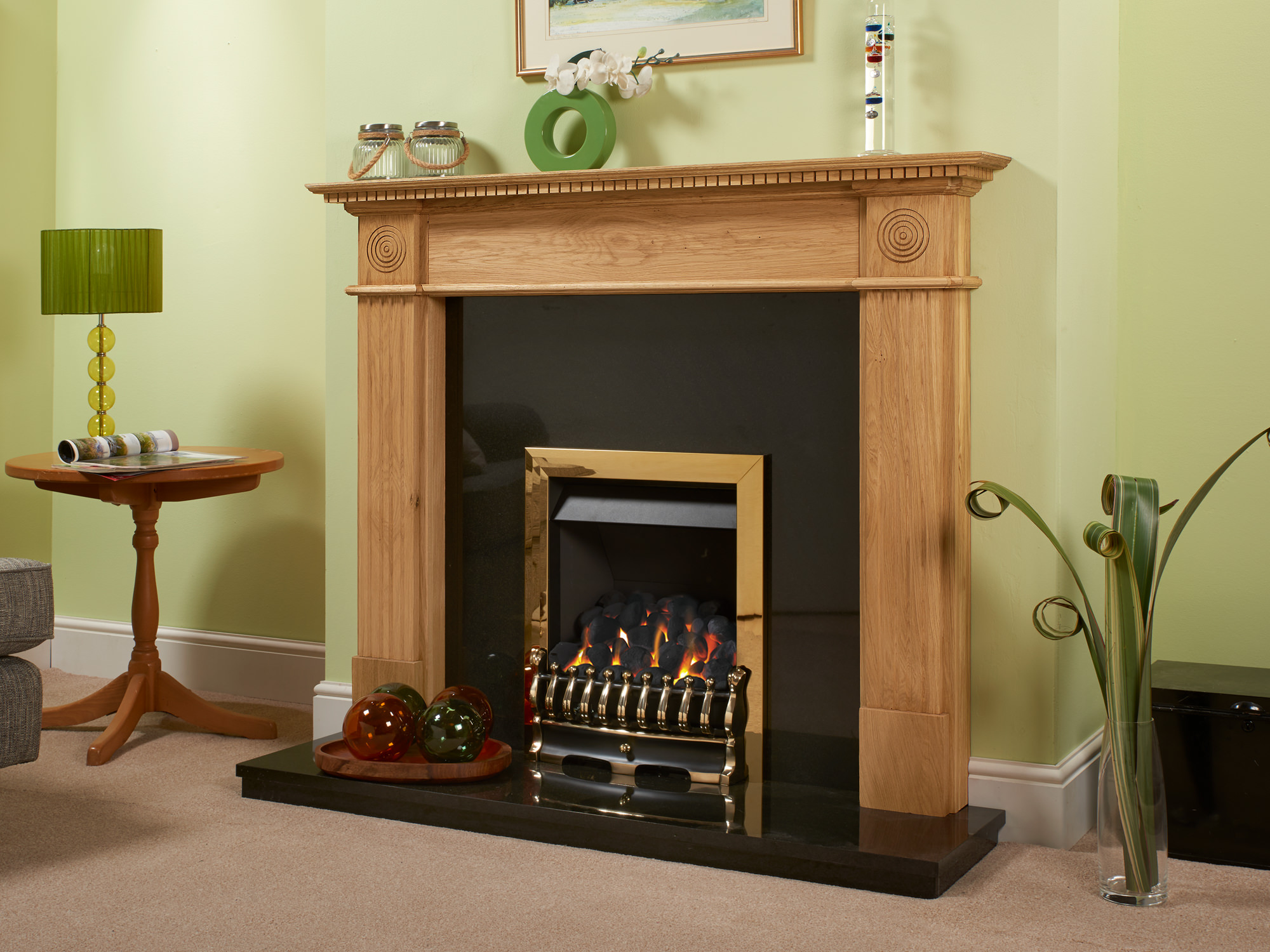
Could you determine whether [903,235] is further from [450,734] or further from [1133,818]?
[450,734]

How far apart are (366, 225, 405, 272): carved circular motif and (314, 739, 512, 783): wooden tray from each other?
101 centimetres

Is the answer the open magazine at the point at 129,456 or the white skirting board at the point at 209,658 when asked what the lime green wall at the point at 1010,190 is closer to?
the open magazine at the point at 129,456

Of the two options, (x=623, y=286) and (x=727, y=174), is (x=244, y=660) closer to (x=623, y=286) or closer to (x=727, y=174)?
(x=623, y=286)

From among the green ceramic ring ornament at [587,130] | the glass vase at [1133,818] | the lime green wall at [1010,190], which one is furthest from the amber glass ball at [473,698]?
the glass vase at [1133,818]

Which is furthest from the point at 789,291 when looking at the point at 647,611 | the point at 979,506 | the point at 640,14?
the point at 647,611

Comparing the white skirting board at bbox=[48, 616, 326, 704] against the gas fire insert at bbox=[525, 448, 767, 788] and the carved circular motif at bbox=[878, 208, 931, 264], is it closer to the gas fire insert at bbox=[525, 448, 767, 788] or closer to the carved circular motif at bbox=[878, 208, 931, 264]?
the gas fire insert at bbox=[525, 448, 767, 788]

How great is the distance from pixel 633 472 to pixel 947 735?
2.62 ft

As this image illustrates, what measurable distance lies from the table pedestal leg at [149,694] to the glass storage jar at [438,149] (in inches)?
41.9

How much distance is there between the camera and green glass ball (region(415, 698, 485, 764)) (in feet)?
8.08

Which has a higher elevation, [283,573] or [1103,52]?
[1103,52]

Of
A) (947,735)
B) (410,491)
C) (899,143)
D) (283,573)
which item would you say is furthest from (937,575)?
(283,573)

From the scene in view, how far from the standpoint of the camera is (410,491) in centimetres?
270

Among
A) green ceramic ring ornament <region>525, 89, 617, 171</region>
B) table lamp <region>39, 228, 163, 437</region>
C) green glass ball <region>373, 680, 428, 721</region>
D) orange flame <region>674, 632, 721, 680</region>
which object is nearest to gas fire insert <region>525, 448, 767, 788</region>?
orange flame <region>674, 632, 721, 680</region>

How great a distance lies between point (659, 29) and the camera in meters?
2.53
